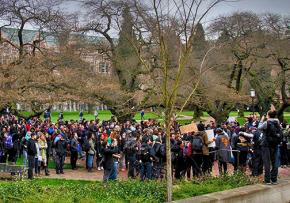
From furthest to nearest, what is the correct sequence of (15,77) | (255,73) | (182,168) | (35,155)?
(255,73) < (15,77) < (35,155) < (182,168)

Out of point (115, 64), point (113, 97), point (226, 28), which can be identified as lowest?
point (113, 97)

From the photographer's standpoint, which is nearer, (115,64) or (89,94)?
(89,94)

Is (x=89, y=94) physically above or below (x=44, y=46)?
below

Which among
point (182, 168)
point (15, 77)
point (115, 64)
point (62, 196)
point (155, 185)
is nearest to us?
point (62, 196)

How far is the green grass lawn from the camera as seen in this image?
7562mm

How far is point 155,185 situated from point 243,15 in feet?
98.4

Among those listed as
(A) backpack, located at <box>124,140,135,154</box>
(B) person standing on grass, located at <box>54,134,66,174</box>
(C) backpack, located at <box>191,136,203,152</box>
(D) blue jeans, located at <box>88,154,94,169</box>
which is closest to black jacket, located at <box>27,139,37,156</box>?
(B) person standing on grass, located at <box>54,134,66,174</box>

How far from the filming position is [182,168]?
53.1 ft

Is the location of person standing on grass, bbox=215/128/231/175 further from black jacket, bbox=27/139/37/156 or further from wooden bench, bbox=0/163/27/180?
wooden bench, bbox=0/163/27/180

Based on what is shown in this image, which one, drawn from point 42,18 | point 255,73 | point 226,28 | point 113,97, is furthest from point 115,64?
point 255,73

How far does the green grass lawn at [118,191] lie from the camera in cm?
756

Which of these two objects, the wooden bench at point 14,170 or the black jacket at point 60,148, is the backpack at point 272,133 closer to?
the wooden bench at point 14,170

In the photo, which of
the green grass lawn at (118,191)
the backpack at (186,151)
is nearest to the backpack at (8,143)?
the backpack at (186,151)

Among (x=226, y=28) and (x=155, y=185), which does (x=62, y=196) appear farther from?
(x=226, y=28)
